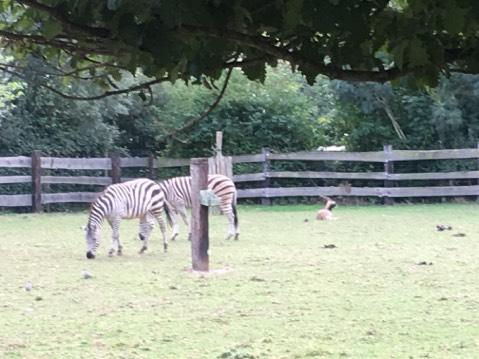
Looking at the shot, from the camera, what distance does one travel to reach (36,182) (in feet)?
58.3

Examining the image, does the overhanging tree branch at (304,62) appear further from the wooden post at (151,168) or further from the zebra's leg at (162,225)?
the wooden post at (151,168)

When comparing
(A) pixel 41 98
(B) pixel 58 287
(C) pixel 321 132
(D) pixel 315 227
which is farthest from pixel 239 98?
(B) pixel 58 287

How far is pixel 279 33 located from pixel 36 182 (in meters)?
16.4

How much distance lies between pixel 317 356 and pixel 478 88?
44.8 feet

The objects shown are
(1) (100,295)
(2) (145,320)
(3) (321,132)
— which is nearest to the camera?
(2) (145,320)

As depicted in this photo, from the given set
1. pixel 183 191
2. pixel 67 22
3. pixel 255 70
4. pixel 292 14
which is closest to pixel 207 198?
pixel 183 191

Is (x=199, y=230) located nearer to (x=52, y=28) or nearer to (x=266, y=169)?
(x=52, y=28)

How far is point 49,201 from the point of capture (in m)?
18.0

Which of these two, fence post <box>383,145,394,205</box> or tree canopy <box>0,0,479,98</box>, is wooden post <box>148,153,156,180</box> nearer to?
fence post <box>383,145,394,205</box>

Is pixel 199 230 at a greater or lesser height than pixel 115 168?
lesser

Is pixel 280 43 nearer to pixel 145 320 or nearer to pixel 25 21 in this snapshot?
pixel 25 21

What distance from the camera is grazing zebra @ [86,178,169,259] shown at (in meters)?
11.0

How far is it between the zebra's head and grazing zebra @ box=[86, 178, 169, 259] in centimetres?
1

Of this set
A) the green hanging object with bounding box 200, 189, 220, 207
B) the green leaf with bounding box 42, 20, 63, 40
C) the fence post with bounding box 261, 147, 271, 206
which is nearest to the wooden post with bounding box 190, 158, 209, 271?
the green hanging object with bounding box 200, 189, 220, 207
